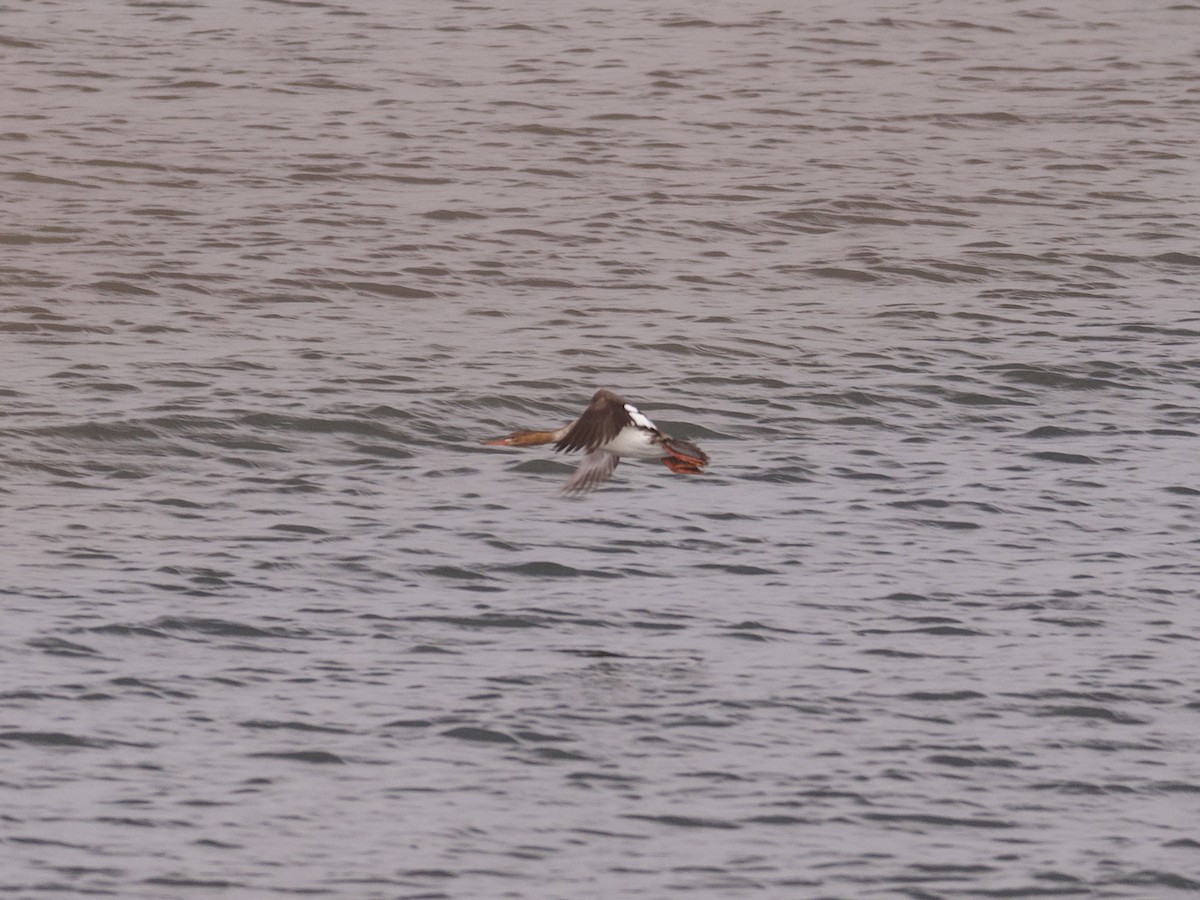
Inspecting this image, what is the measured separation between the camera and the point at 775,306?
20547mm

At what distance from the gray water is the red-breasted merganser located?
36.1 inches

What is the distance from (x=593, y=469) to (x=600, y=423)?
721 mm

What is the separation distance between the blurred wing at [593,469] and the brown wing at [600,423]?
373 mm

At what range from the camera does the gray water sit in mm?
11055

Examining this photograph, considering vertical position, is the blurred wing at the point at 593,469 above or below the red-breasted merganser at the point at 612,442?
below

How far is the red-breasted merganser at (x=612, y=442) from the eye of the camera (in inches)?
498

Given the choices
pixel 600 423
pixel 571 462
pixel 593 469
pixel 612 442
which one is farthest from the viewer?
pixel 571 462

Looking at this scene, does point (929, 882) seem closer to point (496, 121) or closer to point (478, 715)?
point (478, 715)

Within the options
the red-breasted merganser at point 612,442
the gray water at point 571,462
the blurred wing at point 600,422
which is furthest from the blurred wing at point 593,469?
the gray water at point 571,462

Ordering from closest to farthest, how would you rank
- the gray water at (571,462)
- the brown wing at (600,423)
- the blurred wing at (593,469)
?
1. the gray water at (571,462)
2. the brown wing at (600,423)
3. the blurred wing at (593,469)

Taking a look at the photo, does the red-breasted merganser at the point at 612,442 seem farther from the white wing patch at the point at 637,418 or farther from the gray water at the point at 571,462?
the gray water at the point at 571,462

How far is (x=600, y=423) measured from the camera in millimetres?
12641

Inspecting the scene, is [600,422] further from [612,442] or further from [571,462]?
[571,462]

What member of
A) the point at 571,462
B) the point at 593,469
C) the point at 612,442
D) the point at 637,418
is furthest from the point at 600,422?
the point at 571,462
